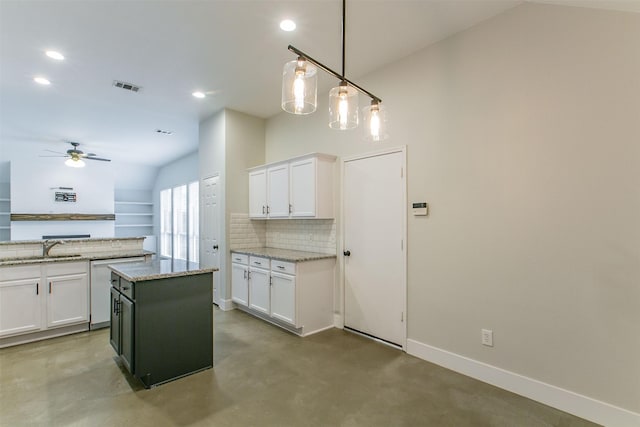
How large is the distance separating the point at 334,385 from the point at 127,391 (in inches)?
65.0

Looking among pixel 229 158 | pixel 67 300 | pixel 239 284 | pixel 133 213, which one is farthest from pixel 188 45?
pixel 133 213

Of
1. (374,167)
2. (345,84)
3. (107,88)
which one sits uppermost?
(107,88)

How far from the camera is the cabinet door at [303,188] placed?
384 centimetres

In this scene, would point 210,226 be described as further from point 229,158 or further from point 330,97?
point 330,97

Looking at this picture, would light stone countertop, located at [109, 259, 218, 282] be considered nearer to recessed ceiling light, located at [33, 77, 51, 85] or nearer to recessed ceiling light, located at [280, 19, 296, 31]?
recessed ceiling light, located at [280, 19, 296, 31]

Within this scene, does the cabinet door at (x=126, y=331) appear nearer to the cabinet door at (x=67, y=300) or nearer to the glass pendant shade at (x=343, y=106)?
the cabinet door at (x=67, y=300)

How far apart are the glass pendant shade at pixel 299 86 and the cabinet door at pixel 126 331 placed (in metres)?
2.04

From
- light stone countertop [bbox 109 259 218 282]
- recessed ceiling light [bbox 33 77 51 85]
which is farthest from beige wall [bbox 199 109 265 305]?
recessed ceiling light [bbox 33 77 51 85]

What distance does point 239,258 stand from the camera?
14.8 feet

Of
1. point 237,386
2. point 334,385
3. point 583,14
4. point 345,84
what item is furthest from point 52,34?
point 583,14

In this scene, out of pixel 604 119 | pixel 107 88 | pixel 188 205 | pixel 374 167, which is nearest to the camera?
pixel 604 119

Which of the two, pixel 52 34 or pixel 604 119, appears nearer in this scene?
pixel 604 119

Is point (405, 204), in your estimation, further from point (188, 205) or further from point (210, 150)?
point (188, 205)

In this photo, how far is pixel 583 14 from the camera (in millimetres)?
2148
